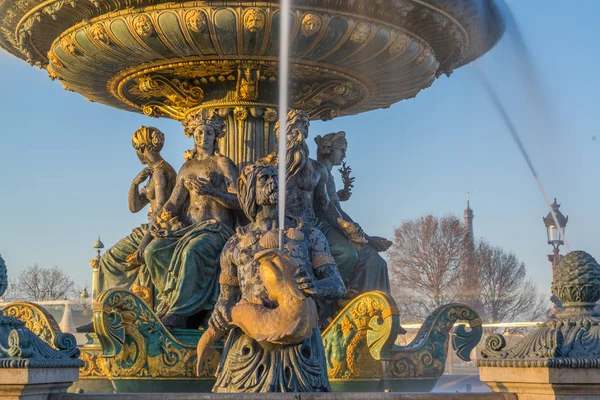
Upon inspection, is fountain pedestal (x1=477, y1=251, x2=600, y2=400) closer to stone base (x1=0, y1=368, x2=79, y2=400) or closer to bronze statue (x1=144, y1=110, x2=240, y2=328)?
stone base (x1=0, y1=368, x2=79, y2=400)

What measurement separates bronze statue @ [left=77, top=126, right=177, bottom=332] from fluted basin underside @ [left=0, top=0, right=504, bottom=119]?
51 cm

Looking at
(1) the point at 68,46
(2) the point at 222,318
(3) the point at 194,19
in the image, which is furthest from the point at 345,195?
(2) the point at 222,318

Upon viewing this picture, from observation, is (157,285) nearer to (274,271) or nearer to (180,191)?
(180,191)

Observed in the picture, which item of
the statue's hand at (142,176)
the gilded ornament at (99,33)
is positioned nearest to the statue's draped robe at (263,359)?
the gilded ornament at (99,33)

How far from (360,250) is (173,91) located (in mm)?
2389

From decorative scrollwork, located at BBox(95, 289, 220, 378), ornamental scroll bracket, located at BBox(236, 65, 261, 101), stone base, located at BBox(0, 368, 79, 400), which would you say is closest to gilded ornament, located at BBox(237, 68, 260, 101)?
ornamental scroll bracket, located at BBox(236, 65, 261, 101)

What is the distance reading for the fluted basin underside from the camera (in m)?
8.77

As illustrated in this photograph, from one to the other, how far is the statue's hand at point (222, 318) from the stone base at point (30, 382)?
42.9 inches

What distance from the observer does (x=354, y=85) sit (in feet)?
32.8

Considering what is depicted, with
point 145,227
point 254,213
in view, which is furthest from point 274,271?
point 145,227

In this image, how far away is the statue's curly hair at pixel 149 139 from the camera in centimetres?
996

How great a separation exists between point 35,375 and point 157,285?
15.4 ft

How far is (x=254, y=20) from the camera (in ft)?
28.4

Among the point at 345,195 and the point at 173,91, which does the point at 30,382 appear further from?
the point at 345,195
